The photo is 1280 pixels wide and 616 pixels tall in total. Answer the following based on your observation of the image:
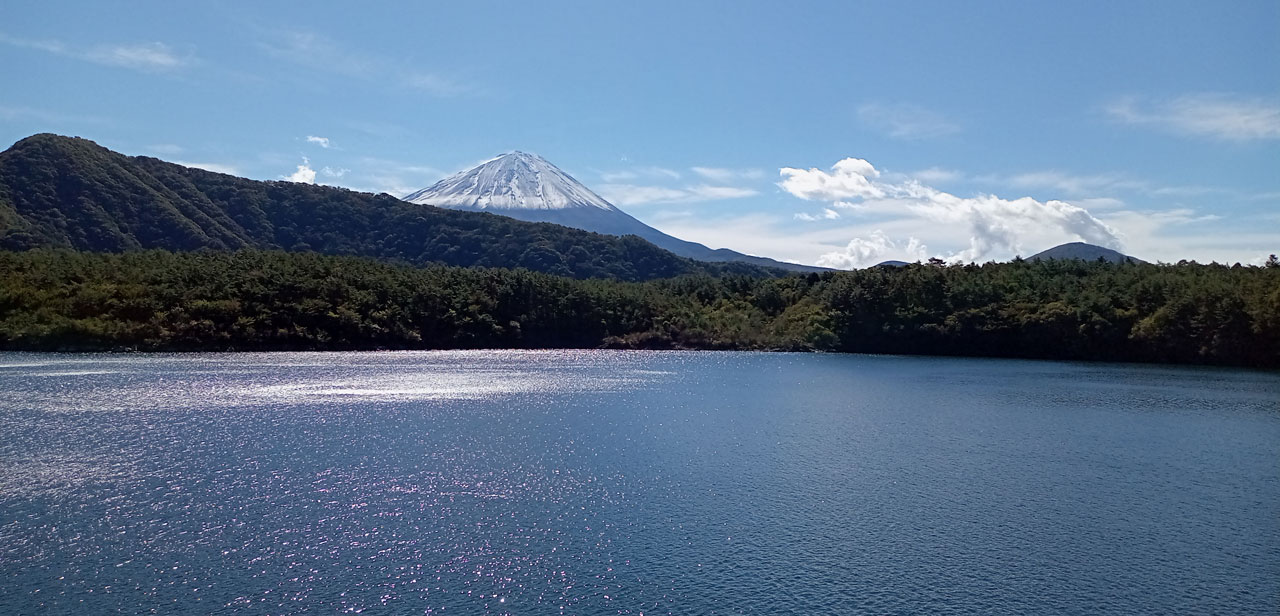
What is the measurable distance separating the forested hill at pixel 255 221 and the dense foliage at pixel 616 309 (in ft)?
170

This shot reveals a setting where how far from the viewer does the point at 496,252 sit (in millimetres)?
142125

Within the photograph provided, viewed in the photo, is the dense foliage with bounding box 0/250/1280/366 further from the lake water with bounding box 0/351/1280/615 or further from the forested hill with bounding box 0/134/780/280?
the forested hill with bounding box 0/134/780/280

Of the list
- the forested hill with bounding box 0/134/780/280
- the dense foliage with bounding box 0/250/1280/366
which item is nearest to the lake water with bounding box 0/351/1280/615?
the dense foliage with bounding box 0/250/1280/366

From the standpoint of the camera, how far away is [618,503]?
18922mm

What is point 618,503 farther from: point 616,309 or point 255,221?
point 255,221

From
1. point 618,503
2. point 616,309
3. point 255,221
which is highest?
point 255,221

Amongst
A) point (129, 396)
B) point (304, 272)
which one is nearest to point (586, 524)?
point (129, 396)

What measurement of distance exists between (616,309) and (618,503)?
58.7m

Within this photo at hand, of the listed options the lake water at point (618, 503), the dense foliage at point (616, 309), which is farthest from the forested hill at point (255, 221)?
the lake water at point (618, 503)

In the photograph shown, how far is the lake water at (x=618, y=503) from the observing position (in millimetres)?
13562

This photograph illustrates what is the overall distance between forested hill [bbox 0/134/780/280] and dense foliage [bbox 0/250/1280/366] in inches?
2035

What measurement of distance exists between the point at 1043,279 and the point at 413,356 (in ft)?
170

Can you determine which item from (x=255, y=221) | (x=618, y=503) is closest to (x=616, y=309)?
(x=618, y=503)

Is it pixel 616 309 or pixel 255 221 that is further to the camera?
pixel 255 221
